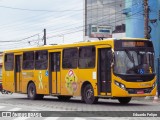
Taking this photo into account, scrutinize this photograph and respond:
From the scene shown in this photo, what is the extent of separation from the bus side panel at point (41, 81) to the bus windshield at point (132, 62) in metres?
6.17

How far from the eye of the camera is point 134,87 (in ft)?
75.8

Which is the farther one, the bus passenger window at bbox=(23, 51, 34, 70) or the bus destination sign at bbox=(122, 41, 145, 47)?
the bus passenger window at bbox=(23, 51, 34, 70)

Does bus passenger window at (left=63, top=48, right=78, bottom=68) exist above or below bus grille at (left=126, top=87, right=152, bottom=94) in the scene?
above

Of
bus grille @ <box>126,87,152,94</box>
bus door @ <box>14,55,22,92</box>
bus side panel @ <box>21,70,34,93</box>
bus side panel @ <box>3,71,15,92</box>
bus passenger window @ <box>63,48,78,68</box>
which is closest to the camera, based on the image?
bus grille @ <box>126,87,152,94</box>

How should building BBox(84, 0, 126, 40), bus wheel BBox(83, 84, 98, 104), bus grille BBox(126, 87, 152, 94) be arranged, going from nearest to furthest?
1. bus grille BBox(126, 87, 152, 94)
2. bus wheel BBox(83, 84, 98, 104)
3. building BBox(84, 0, 126, 40)

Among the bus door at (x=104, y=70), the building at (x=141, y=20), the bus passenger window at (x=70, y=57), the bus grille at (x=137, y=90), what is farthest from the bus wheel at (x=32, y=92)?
the building at (x=141, y=20)

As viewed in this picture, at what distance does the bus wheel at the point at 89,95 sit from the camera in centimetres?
2442

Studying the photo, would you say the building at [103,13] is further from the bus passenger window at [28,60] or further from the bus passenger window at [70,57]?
the bus passenger window at [70,57]

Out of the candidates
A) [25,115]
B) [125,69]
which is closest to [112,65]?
[125,69]

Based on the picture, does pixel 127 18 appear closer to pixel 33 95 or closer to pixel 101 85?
pixel 33 95

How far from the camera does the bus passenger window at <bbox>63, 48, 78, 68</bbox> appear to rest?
25.8 m

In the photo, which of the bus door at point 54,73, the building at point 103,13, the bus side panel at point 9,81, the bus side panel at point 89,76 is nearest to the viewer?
the bus side panel at point 89,76

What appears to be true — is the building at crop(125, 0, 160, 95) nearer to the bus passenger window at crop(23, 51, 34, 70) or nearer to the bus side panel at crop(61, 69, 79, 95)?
the bus passenger window at crop(23, 51, 34, 70)

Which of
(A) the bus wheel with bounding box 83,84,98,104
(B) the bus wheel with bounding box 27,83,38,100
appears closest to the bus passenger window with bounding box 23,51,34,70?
(B) the bus wheel with bounding box 27,83,38,100
